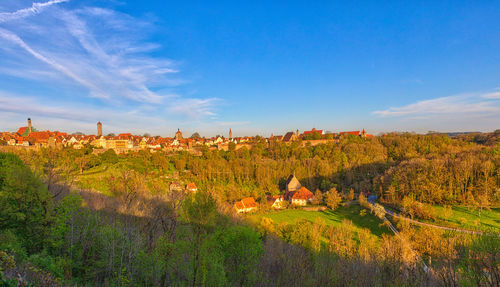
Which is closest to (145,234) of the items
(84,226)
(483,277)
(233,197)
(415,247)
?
(84,226)

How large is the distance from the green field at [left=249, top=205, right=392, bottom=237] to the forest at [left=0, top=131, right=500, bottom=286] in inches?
55.8

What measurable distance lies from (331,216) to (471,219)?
506 inches

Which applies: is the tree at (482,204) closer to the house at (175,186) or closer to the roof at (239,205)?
the roof at (239,205)

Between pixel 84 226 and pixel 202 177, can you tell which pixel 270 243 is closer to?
pixel 84 226

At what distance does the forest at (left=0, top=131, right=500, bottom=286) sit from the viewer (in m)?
7.18

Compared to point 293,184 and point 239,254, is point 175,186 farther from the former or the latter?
point 239,254

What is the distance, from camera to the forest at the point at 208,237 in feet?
23.6

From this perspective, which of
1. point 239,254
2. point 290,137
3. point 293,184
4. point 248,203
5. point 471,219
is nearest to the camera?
point 239,254

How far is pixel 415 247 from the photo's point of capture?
15.6m

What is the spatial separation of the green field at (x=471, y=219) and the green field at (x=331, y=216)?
522 cm

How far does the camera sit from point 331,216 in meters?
28.3

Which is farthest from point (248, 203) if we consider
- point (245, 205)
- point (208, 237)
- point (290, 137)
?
point (290, 137)

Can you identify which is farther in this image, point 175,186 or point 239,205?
point 175,186

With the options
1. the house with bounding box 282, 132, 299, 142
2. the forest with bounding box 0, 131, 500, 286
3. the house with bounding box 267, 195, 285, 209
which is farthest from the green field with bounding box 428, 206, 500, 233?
the house with bounding box 282, 132, 299, 142
